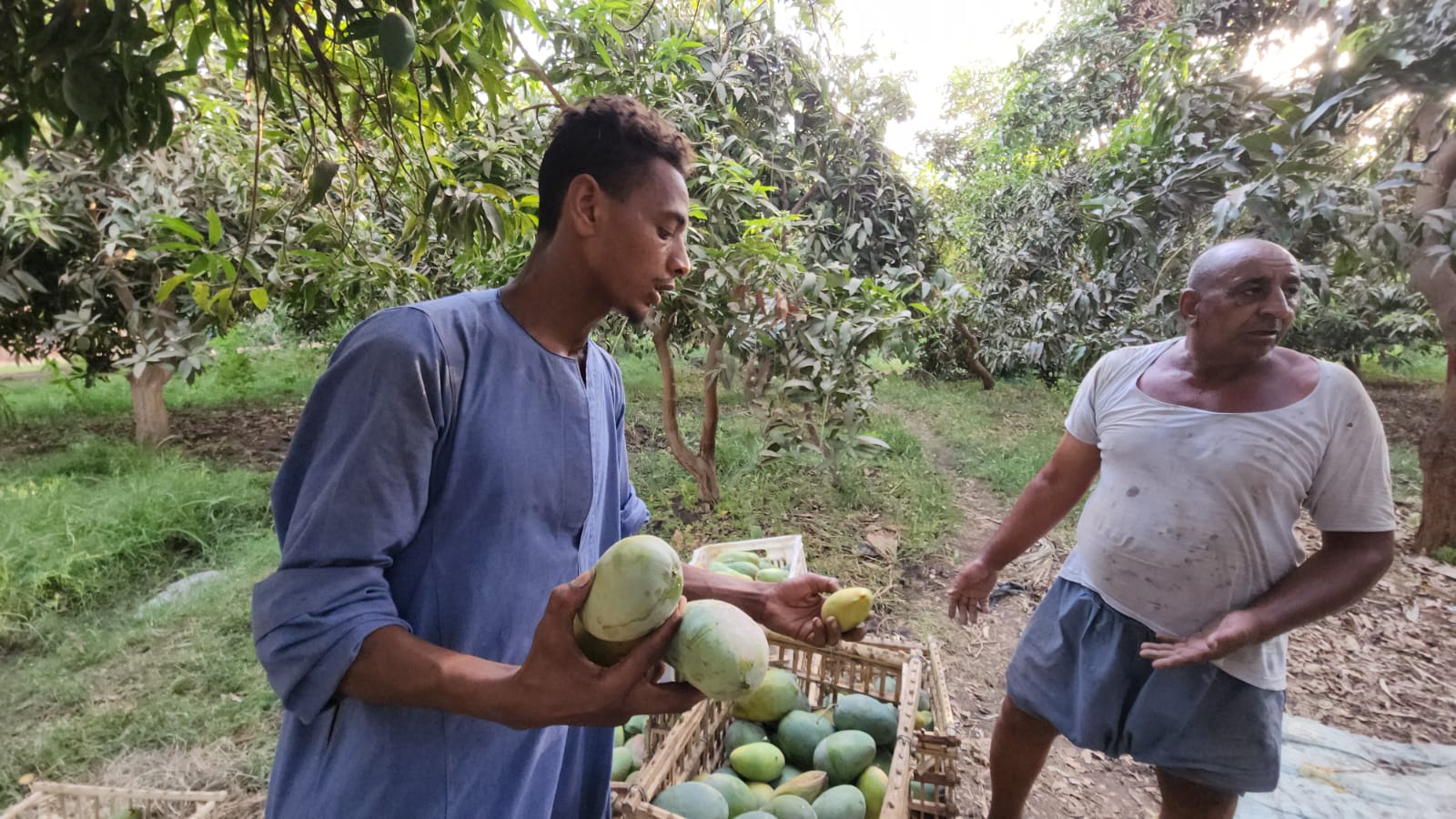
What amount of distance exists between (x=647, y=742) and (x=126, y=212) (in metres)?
5.59

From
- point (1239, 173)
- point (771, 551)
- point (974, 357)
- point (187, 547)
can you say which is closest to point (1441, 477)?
point (1239, 173)

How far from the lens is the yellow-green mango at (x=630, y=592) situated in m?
0.92

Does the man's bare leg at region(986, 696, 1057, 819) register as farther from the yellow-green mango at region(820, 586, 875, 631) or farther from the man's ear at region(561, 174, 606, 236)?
the man's ear at region(561, 174, 606, 236)

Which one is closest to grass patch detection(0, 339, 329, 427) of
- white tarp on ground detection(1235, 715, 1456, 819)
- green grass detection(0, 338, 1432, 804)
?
green grass detection(0, 338, 1432, 804)

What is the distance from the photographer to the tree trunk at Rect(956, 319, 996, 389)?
1114 centimetres

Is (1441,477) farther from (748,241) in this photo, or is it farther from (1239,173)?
(748,241)

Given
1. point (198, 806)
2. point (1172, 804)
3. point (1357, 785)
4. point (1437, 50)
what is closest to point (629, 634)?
point (1172, 804)

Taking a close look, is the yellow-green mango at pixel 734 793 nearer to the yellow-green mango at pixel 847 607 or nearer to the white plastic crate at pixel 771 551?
the yellow-green mango at pixel 847 607

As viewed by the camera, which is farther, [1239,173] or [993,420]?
[993,420]

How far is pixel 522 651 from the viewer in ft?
3.65

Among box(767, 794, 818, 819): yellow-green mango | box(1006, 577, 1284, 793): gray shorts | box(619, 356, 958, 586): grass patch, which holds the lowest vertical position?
box(619, 356, 958, 586): grass patch

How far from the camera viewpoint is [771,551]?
11.3ft

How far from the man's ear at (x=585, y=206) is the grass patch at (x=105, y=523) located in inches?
174

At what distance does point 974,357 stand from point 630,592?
11772mm
